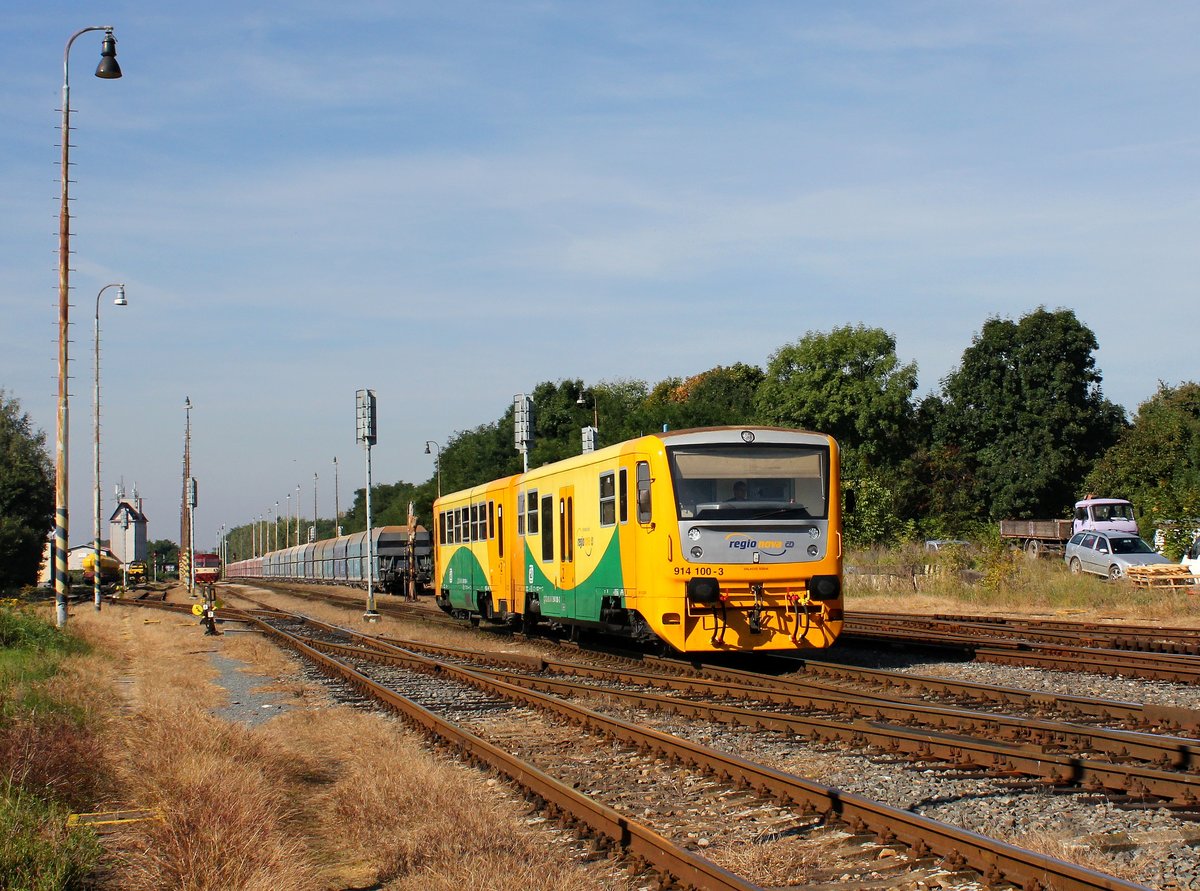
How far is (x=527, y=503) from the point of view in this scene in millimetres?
21641

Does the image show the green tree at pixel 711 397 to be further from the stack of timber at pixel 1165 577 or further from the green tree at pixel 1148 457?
the stack of timber at pixel 1165 577

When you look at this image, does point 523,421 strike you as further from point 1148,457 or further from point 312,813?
point 1148,457

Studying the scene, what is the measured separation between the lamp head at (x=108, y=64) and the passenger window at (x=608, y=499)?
11280 millimetres

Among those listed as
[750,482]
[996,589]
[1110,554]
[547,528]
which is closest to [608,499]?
[750,482]

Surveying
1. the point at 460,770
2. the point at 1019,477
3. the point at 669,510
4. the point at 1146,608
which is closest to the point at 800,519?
the point at 669,510

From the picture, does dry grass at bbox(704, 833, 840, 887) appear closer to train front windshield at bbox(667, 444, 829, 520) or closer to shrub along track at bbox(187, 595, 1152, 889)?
shrub along track at bbox(187, 595, 1152, 889)

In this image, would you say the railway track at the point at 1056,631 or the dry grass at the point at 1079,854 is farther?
the railway track at the point at 1056,631

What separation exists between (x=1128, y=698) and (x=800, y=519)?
4.34 meters

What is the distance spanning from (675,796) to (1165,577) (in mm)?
23028

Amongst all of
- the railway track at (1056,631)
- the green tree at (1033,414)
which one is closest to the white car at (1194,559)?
the railway track at (1056,631)

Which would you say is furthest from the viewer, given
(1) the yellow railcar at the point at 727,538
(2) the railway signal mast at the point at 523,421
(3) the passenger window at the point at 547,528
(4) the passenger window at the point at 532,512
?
(2) the railway signal mast at the point at 523,421

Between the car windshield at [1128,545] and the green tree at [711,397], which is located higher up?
the green tree at [711,397]

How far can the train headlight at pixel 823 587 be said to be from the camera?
14.9 m

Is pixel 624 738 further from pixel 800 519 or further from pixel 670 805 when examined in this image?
pixel 800 519
